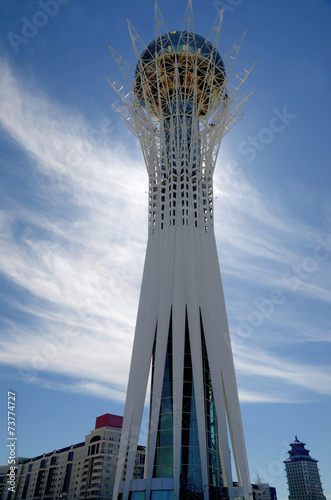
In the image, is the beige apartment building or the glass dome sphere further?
the beige apartment building

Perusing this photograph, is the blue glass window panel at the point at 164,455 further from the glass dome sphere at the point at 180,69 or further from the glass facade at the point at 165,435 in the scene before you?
the glass dome sphere at the point at 180,69

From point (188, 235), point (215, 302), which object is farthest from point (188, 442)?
point (188, 235)

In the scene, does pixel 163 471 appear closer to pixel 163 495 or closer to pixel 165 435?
pixel 165 435

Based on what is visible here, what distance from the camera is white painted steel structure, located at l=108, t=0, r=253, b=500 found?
49.4m

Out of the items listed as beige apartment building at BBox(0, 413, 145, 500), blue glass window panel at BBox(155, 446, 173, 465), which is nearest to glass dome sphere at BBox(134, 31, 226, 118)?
blue glass window panel at BBox(155, 446, 173, 465)

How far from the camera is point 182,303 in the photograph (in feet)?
188

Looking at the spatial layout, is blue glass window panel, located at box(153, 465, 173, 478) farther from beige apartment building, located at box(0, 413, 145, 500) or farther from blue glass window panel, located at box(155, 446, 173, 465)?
beige apartment building, located at box(0, 413, 145, 500)

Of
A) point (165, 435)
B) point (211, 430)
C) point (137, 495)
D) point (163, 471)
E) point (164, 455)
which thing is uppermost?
point (211, 430)

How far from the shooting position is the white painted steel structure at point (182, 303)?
49406mm

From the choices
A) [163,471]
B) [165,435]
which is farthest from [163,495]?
[165,435]

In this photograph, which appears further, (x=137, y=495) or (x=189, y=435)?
(x=189, y=435)

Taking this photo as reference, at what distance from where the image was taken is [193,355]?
54.2m

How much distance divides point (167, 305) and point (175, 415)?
14.5 metres

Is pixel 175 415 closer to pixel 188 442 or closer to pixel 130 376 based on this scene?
pixel 188 442
